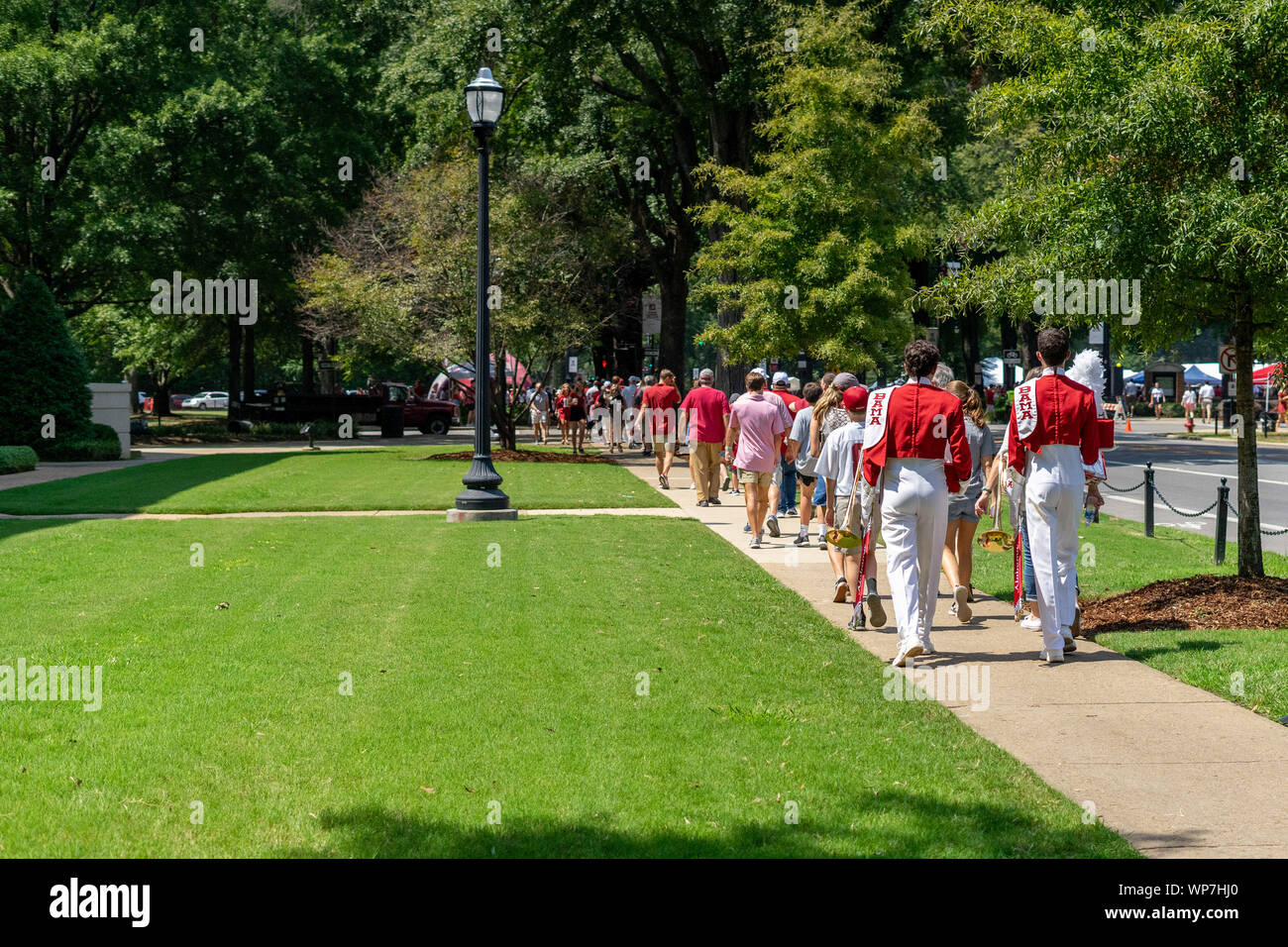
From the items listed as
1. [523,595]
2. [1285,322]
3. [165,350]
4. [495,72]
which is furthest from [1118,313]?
[165,350]

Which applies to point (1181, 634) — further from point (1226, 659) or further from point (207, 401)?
point (207, 401)

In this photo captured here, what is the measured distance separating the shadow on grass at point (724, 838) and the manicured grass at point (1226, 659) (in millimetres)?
2666

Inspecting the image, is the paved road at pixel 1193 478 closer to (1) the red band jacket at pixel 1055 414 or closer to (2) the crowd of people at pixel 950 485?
(2) the crowd of people at pixel 950 485

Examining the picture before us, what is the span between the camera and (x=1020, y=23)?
1108cm

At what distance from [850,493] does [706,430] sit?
26.5ft

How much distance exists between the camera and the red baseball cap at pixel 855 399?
10781 millimetres

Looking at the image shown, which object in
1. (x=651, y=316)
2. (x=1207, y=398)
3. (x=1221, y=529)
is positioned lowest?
(x=1221, y=529)

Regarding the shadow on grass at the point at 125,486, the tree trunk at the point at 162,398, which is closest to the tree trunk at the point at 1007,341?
the shadow on grass at the point at 125,486

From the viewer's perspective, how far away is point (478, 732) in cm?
642

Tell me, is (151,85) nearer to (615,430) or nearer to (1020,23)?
(615,430)

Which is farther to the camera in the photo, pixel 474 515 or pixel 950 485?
pixel 474 515

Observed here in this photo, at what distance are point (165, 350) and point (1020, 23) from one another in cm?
5420

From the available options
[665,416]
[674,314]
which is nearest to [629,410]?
[674,314]

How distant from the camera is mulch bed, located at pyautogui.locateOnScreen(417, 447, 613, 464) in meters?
29.2
